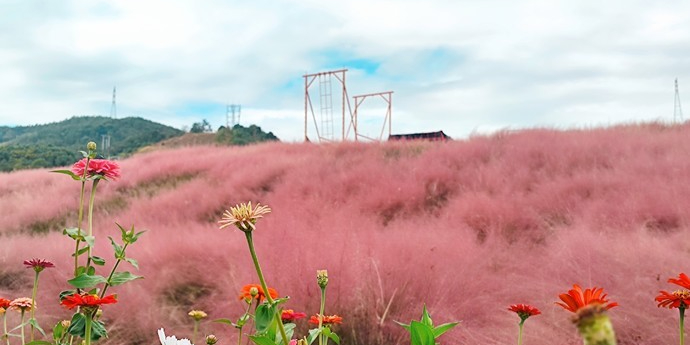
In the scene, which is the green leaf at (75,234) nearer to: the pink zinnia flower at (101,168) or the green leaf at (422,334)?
the pink zinnia flower at (101,168)

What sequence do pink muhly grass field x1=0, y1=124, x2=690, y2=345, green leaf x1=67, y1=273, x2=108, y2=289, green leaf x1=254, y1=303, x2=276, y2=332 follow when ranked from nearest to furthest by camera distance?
1. green leaf x1=254, y1=303, x2=276, y2=332
2. green leaf x1=67, y1=273, x2=108, y2=289
3. pink muhly grass field x1=0, y1=124, x2=690, y2=345

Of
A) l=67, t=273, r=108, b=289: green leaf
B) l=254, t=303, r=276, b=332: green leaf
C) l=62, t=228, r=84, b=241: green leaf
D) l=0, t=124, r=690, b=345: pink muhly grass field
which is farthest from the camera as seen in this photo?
l=0, t=124, r=690, b=345: pink muhly grass field

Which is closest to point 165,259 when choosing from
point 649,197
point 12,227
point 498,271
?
point 498,271

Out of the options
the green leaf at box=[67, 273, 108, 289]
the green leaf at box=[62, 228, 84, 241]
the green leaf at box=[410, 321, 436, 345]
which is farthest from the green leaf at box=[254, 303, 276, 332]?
the green leaf at box=[62, 228, 84, 241]

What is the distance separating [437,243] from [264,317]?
10.5 ft

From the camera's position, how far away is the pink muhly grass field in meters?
2.95

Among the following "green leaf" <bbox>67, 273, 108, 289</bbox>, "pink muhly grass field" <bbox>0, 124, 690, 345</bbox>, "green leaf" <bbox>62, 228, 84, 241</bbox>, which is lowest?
"pink muhly grass field" <bbox>0, 124, 690, 345</bbox>

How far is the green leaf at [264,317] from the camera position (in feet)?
2.17

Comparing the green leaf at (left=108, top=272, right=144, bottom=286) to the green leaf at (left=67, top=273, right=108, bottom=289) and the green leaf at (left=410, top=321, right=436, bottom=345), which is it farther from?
the green leaf at (left=410, top=321, right=436, bottom=345)

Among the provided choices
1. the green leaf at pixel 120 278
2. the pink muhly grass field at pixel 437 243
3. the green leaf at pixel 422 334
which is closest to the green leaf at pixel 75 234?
the green leaf at pixel 120 278

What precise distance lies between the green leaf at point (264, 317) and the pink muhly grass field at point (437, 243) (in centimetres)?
189

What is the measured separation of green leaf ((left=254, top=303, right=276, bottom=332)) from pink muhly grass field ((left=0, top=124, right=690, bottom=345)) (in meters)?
1.89

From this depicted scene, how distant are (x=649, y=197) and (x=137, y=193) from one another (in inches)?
298

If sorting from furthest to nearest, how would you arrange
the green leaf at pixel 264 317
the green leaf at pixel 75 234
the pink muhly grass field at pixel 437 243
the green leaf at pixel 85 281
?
the pink muhly grass field at pixel 437 243, the green leaf at pixel 75 234, the green leaf at pixel 85 281, the green leaf at pixel 264 317
